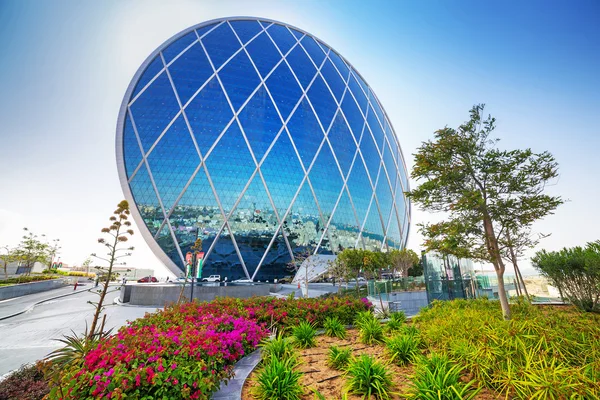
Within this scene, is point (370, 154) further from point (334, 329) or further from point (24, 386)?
point (24, 386)

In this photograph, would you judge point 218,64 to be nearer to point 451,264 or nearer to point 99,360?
point 451,264

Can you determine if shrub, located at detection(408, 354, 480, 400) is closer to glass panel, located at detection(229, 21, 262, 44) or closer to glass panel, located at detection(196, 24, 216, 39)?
glass panel, located at detection(229, 21, 262, 44)

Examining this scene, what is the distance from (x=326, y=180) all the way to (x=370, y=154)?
43.2 feet

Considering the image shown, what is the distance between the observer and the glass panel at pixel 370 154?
151 feet

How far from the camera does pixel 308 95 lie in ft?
138

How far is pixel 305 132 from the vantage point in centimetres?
3909

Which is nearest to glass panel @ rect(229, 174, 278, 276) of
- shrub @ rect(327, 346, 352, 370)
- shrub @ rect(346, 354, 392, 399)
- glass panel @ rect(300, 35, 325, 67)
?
glass panel @ rect(300, 35, 325, 67)

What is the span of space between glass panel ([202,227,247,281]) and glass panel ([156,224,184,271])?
361cm

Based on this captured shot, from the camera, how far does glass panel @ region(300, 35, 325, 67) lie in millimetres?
48237

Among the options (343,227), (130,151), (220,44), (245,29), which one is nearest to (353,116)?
(343,227)

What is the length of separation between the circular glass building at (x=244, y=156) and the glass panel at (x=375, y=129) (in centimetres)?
402

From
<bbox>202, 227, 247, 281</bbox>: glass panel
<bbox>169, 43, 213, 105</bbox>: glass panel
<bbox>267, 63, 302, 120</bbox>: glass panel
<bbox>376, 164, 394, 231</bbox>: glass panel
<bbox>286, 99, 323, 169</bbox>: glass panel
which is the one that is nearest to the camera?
<bbox>202, 227, 247, 281</bbox>: glass panel

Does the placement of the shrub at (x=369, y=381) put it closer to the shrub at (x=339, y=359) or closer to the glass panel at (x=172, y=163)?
the shrub at (x=339, y=359)

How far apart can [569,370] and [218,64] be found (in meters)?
45.0
